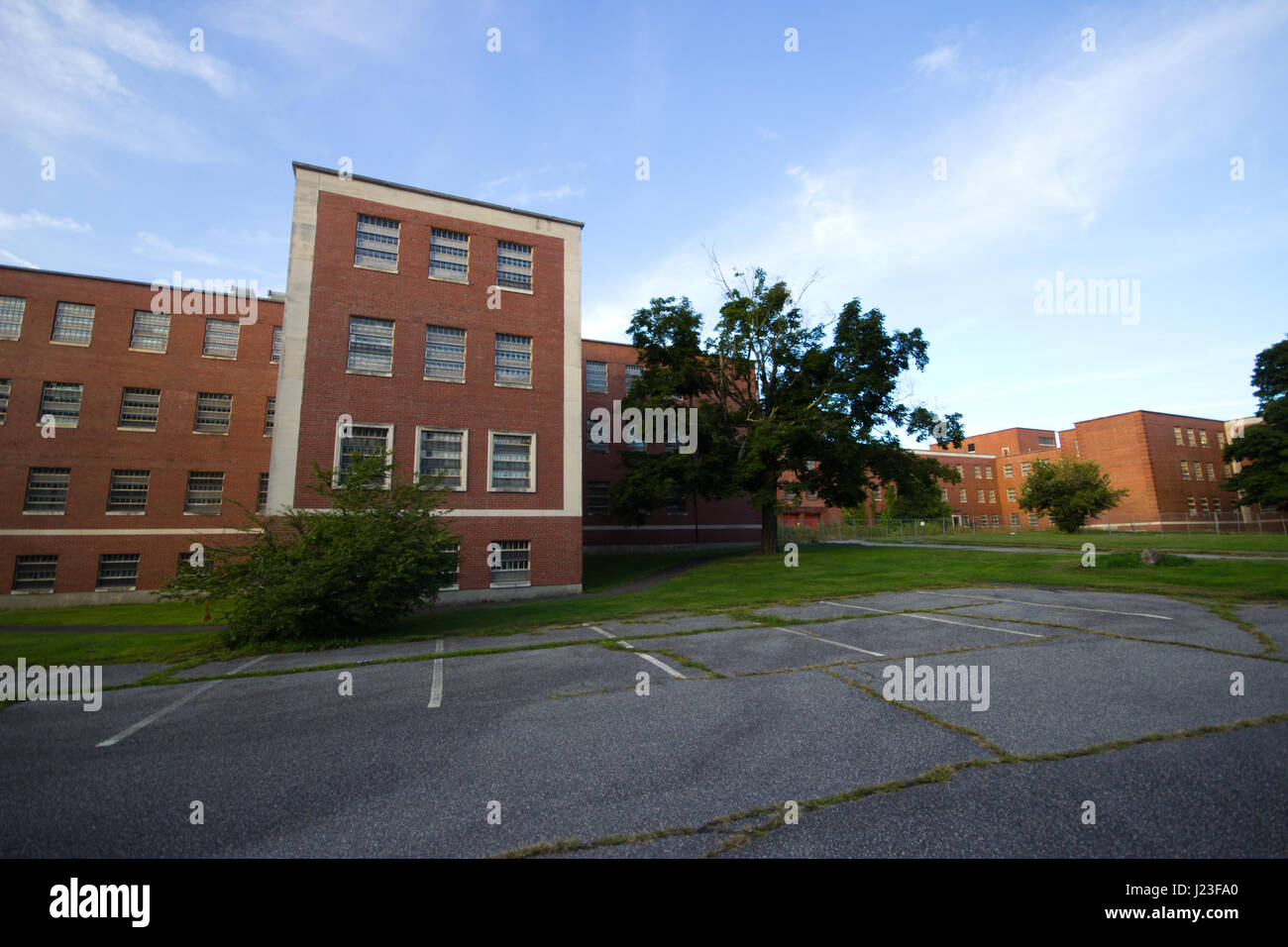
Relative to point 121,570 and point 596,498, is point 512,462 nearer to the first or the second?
point 596,498

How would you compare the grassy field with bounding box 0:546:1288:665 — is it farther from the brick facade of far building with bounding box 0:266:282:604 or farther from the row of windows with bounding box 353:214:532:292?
the row of windows with bounding box 353:214:532:292

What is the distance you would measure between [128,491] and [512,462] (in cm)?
1957

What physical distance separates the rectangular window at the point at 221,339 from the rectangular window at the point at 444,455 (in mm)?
15739

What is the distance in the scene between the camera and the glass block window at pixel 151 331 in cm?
2747

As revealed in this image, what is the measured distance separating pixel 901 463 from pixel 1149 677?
2323cm

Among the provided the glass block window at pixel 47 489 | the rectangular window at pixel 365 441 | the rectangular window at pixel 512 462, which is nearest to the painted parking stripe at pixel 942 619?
the rectangular window at pixel 512 462

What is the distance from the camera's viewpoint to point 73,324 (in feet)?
87.1

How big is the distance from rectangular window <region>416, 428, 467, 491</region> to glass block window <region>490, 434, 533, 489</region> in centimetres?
127

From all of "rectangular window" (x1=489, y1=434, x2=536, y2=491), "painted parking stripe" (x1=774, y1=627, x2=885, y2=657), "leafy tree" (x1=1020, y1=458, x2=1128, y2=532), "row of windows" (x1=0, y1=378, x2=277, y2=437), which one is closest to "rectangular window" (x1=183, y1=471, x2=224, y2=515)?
"row of windows" (x1=0, y1=378, x2=277, y2=437)

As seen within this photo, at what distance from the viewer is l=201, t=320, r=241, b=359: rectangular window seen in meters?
28.6

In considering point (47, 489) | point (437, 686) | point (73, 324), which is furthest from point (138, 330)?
point (437, 686)

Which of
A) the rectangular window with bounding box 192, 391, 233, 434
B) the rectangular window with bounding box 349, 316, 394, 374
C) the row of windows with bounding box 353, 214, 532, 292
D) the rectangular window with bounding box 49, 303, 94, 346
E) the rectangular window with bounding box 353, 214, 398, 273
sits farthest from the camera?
the rectangular window with bounding box 192, 391, 233, 434

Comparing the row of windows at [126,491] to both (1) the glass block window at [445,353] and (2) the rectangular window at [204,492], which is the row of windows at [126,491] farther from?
(1) the glass block window at [445,353]
